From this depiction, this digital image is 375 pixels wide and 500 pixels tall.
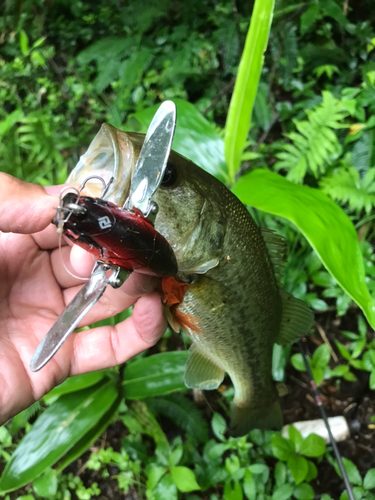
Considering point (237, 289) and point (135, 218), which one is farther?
point (237, 289)

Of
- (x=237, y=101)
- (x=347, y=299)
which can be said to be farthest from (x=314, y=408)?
(x=237, y=101)

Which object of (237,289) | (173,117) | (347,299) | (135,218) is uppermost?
(173,117)

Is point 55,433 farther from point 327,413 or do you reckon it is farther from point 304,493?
point 327,413

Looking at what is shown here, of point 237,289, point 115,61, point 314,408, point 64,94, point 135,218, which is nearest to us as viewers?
point 135,218

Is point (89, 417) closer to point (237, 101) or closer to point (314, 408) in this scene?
point (314, 408)

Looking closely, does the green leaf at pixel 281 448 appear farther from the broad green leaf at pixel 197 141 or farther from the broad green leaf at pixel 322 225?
the broad green leaf at pixel 197 141

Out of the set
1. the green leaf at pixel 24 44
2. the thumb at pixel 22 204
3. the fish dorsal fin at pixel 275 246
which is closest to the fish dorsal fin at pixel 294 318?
the fish dorsal fin at pixel 275 246
